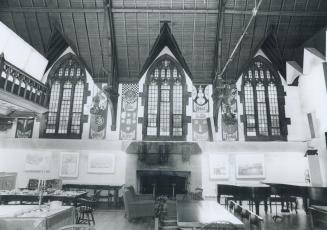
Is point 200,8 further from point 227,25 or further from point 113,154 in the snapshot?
point 113,154

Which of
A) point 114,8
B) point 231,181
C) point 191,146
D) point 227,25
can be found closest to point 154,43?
point 114,8

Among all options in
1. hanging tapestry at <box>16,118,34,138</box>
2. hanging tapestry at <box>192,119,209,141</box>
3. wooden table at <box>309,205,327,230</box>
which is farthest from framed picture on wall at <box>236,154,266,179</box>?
hanging tapestry at <box>16,118,34,138</box>

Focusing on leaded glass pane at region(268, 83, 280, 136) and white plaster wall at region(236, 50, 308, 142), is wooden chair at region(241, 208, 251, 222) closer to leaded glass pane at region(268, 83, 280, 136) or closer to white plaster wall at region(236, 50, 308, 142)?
white plaster wall at region(236, 50, 308, 142)

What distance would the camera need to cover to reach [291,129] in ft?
37.5

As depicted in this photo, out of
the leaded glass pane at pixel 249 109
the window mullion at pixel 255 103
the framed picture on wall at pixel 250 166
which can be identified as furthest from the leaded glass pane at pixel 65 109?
the window mullion at pixel 255 103

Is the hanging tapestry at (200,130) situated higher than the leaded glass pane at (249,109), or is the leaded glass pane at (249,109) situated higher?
the leaded glass pane at (249,109)

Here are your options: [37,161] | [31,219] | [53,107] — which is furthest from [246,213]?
[53,107]

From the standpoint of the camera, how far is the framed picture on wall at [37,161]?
10945 mm

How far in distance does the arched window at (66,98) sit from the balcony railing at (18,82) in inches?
77.1

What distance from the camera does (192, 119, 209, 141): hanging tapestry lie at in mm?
11188

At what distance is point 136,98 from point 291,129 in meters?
7.13

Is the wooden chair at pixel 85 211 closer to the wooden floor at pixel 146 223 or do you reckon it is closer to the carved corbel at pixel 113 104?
the wooden floor at pixel 146 223

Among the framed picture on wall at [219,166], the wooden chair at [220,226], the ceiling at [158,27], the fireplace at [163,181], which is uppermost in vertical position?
the ceiling at [158,27]

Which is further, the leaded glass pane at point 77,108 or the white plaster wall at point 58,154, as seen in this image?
the leaded glass pane at point 77,108
